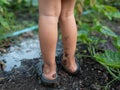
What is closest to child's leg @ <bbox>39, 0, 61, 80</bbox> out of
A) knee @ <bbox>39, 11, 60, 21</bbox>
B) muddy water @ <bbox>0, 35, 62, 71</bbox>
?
knee @ <bbox>39, 11, 60, 21</bbox>

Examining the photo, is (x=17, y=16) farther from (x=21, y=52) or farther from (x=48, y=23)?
(x=48, y=23)

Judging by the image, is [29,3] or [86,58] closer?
[86,58]

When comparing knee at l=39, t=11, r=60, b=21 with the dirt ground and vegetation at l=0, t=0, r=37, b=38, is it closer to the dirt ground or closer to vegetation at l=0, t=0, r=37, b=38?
the dirt ground

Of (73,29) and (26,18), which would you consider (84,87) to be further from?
(26,18)

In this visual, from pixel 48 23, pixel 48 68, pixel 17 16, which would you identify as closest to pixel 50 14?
pixel 48 23

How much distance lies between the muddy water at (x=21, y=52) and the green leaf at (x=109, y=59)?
536 mm

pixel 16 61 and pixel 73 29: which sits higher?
pixel 73 29

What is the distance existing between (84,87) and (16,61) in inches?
21.7

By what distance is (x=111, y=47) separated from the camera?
261 cm

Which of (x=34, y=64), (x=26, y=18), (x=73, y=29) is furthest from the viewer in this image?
(x=26, y=18)

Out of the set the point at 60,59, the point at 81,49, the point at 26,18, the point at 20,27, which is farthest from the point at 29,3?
the point at 60,59

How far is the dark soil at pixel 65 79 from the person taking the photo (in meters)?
1.95

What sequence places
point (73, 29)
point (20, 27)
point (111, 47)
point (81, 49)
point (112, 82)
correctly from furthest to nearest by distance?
point (20, 27) < point (111, 47) < point (81, 49) < point (112, 82) < point (73, 29)

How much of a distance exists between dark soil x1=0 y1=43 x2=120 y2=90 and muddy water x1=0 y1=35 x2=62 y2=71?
80 mm
